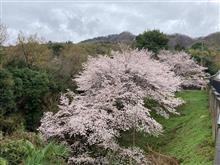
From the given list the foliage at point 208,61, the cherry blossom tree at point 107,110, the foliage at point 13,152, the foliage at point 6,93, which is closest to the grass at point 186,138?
the cherry blossom tree at point 107,110

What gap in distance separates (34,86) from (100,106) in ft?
36.2

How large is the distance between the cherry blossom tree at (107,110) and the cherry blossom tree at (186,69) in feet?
55.6

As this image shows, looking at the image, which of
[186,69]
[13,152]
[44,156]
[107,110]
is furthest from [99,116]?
[186,69]

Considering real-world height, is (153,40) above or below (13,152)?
above

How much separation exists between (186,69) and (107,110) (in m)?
23.4

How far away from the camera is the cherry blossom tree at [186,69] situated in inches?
1860

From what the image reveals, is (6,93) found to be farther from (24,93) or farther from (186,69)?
(186,69)

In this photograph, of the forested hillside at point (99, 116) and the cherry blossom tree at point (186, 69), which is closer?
the forested hillside at point (99, 116)

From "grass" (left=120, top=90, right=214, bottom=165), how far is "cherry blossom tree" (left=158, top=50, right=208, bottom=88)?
9116mm

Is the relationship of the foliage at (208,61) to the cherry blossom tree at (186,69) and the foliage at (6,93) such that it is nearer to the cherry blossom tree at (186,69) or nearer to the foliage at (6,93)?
the cherry blossom tree at (186,69)

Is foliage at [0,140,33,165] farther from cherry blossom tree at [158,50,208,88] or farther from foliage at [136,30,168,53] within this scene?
foliage at [136,30,168,53]

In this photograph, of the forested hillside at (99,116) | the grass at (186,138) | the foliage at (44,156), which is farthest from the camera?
the forested hillside at (99,116)

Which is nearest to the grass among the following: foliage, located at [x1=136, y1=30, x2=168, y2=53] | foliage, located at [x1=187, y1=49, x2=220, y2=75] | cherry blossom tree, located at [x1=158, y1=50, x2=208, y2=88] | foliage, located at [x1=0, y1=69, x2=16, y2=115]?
cherry blossom tree, located at [x1=158, y1=50, x2=208, y2=88]

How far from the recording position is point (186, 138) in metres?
25.2
